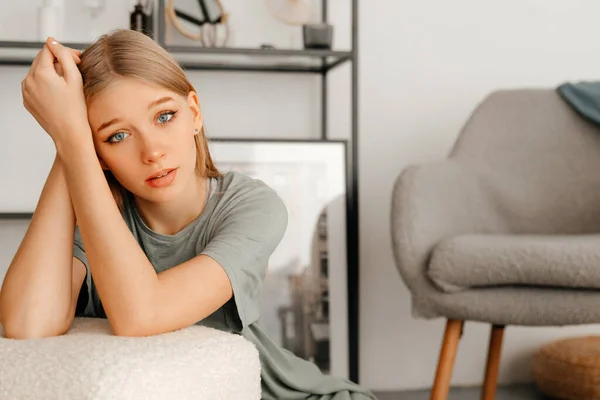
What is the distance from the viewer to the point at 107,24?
2477 millimetres

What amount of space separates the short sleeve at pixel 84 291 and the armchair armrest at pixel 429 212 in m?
0.92

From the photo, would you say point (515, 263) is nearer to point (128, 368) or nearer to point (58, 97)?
point (58, 97)

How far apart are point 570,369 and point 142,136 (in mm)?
1766

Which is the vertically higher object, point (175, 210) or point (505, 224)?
point (175, 210)

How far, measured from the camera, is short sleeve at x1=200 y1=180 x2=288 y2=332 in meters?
0.92

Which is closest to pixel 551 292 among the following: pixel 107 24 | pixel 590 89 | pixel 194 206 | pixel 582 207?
pixel 582 207

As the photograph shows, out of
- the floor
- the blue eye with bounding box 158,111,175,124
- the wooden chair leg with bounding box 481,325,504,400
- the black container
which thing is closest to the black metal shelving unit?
the black container

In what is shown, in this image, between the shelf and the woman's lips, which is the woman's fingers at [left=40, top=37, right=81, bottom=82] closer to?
the woman's lips

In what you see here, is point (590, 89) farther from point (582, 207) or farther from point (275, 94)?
point (275, 94)

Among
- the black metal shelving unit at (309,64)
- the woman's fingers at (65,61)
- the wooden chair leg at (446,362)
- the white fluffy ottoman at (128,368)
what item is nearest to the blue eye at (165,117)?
the woman's fingers at (65,61)

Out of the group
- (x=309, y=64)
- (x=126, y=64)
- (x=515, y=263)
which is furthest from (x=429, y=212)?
(x=126, y=64)

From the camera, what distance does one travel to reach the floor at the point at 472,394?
2.50 meters

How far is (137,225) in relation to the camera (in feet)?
3.63

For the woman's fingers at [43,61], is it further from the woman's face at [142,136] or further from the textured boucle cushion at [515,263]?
the textured boucle cushion at [515,263]
